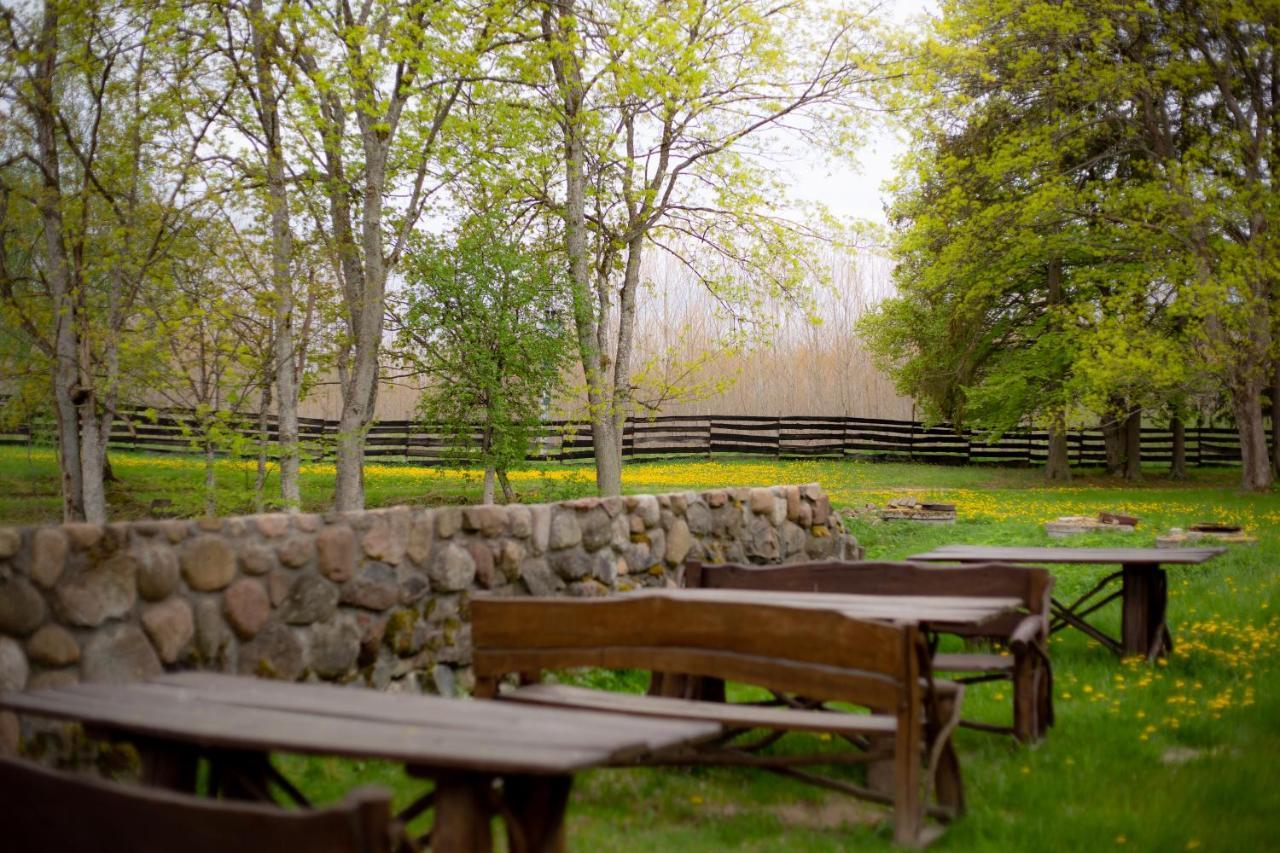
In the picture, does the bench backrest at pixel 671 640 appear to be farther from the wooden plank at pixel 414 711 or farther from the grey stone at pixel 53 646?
the grey stone at pixel 53 646

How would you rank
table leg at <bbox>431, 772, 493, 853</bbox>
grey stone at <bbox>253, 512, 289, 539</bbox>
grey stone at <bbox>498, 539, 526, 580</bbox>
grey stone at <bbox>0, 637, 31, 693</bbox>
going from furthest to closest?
grey stone at <bbox>498, 539, 526, 580</bbox> < grey stone at <bbox>253, 512, 289, 539</bbox> < grey stone at <bbox>0, 637, 31, 693</bbox> < table leg at <bbox>431, 772, 493, 853</bbox>

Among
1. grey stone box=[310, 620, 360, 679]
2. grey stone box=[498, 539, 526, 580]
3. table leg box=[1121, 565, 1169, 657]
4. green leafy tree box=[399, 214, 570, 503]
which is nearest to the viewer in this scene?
grey stone box=[310, 620, 360, 679]

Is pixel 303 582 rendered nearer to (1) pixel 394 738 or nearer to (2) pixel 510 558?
(2) pixel 510 558

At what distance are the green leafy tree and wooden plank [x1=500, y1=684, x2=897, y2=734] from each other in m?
10.2

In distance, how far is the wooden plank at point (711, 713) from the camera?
11.2 ft

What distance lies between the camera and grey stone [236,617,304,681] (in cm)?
420

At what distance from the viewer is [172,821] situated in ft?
5.90

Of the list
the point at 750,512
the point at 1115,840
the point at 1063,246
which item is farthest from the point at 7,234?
the point at 1063,246

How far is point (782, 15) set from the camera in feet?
50.4

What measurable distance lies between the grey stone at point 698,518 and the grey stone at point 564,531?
1.25 m

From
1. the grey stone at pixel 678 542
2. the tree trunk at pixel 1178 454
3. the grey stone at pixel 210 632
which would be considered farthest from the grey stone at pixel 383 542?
the tree trunk at pixel 1178 454

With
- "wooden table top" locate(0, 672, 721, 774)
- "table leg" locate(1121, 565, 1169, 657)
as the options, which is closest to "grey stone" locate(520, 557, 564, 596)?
"wooden table top" locate(0, 672, 721, 774)

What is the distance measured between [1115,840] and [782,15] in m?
13.6

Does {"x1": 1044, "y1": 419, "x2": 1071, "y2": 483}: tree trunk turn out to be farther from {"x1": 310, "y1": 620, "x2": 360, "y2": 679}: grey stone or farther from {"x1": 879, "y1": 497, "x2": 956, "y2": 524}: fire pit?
{"x1": 310, "y1": 620, "x2": 360, "y2": 679}: grey stone
